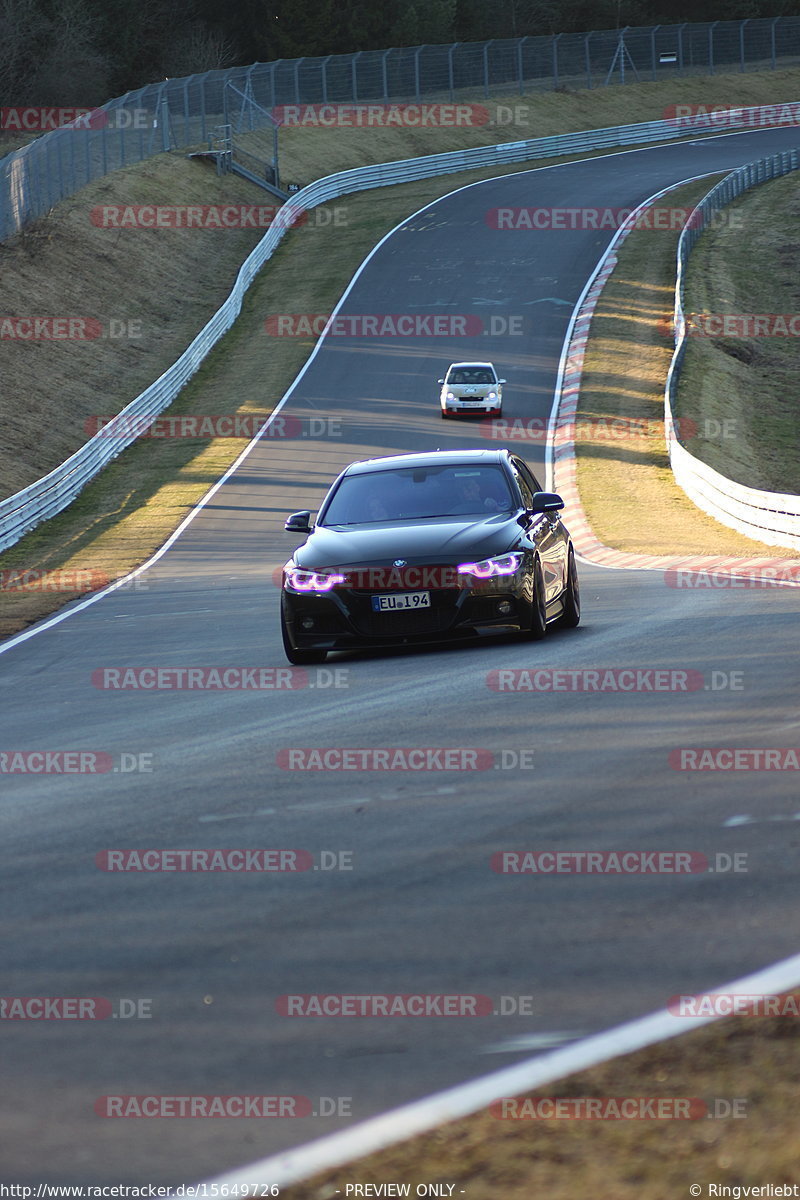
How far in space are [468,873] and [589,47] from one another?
97377 millimetres

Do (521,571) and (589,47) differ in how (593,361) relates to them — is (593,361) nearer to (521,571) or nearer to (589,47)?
(521,571)

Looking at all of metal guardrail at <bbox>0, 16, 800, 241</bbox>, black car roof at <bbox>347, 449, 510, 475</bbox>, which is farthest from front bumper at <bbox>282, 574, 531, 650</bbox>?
metal guardrail at <bbox>0, 16, 800, 241</bbox>

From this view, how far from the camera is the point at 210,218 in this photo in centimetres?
6525

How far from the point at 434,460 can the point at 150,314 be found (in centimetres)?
4210

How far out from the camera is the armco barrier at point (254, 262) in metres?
30.9

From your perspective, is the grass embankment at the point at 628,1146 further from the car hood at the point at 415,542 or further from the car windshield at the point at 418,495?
the car windshield at the point at 418,495

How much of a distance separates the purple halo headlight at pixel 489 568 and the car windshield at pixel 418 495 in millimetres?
1094

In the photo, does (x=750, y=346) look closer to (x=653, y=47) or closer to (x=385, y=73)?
(x=385, y=73)

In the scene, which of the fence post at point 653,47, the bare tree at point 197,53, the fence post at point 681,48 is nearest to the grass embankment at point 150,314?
the bare tree at point 197,53

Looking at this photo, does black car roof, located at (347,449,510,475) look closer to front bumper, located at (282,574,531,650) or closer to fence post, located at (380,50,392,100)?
front bumper, located at (282,574,531,650)

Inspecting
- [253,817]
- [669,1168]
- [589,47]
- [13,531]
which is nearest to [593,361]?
[13,531]

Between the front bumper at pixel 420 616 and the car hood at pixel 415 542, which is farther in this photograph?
the car hood at pixel 415 542

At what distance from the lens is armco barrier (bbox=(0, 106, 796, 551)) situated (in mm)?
30922

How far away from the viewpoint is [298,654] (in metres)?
12.5
